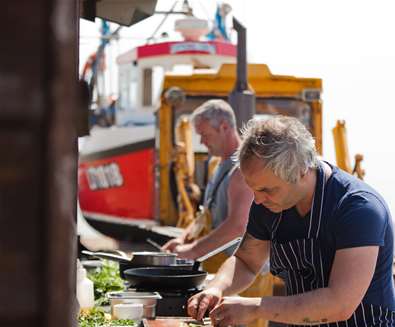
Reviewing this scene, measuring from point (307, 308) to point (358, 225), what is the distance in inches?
13.7

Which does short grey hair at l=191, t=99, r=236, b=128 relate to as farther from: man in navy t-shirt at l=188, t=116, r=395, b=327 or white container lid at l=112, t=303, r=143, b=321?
man in navy t-shirt at l=188, t=116, r=395, b=327

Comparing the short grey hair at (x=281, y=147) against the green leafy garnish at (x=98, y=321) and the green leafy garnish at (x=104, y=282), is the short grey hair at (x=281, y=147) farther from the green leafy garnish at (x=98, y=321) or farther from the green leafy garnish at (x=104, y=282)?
the green leafy garnish at (x=104, y=282)

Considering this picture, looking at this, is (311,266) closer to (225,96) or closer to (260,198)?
(260,198)

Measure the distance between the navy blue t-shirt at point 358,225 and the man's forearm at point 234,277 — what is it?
1.90 feet

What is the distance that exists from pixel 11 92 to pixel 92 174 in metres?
17.2

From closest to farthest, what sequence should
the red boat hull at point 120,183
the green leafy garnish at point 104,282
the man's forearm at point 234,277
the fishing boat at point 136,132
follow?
the man's forearm at point 234,277 → the green leafy garnish at point 104,282 → the red boat hull at point 120,183 → the fishing boat at point 136,132

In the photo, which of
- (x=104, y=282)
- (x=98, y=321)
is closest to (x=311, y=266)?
(x=98, y=321)

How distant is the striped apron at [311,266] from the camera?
A: 330 cm

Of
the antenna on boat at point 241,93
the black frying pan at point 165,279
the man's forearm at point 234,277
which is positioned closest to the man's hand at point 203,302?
the man's forearm at point 234,277

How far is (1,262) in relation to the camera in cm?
85

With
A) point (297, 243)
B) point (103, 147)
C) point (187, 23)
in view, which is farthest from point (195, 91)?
point (297, 243)

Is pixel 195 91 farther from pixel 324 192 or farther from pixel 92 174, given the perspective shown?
pixel 324 192

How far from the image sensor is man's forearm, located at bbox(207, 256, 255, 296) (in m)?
3.94

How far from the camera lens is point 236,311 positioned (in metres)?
3.30
